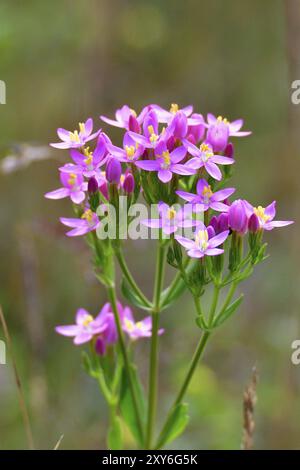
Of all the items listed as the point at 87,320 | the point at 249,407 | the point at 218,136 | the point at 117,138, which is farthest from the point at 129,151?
the point at 117,138

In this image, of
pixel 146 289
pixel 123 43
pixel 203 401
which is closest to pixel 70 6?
pixel 123 43

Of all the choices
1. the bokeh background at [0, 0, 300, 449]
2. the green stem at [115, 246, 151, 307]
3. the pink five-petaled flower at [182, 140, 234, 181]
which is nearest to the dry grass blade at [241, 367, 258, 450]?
the green stem at [115, 246, 151, 307]

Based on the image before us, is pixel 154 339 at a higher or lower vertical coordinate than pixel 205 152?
lower

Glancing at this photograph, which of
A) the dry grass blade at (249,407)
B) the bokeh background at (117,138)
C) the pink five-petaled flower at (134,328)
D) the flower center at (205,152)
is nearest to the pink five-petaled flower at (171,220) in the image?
the flower center at (205,152)

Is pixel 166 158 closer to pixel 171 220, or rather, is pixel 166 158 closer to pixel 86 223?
pixel 171 220

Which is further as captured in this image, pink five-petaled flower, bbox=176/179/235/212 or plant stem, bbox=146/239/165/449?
plant stem, bbox=146/239/165/449

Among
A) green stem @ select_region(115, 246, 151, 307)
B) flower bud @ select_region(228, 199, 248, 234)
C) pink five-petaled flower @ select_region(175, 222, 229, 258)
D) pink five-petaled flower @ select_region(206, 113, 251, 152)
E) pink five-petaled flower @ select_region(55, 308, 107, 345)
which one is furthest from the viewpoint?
pink five-petaled flower @ select_region(55, 308, 107, 345)

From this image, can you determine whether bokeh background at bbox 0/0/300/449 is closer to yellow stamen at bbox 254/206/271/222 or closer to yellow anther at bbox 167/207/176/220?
yellow anther at bbox 167/207/176/220
